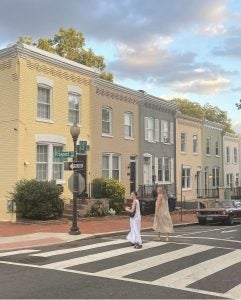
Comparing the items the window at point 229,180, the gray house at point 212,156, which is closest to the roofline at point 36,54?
the gray house at point 212,156

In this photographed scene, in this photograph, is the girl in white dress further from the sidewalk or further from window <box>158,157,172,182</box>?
window <box>158,157,172,182</box>

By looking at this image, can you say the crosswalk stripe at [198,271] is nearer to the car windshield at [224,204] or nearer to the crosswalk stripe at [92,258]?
Answer: the crosswalk stripe at [92,258]

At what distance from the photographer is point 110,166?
29828 mm

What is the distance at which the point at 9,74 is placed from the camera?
23438mm

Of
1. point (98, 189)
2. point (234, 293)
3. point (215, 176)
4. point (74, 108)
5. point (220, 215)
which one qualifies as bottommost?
point (234, 293)

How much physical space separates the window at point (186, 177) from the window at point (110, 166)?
10.4 metres

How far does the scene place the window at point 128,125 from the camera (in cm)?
3162

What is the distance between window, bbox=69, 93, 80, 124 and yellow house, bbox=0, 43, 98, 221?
0.17 feet

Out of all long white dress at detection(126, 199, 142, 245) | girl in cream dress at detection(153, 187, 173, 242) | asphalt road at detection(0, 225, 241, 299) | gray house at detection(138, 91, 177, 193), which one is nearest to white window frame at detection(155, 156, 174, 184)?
gray house at detection(138, 91, 177, 193)

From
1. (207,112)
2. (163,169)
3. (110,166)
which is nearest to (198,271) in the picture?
(110,166)

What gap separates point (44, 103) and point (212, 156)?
23.9 metres

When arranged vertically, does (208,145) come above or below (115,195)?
above

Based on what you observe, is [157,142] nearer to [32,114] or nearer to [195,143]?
[195,143]

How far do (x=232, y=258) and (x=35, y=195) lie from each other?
35.6 ft
